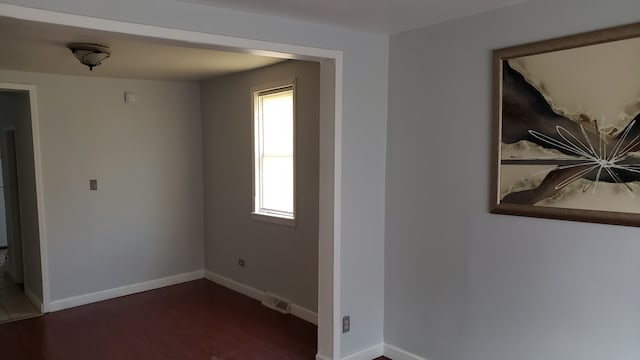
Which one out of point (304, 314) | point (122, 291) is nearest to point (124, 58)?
point (122, 291)

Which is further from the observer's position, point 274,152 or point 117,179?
point 117,179

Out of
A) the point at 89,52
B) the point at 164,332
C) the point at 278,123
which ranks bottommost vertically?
the point at 164,332

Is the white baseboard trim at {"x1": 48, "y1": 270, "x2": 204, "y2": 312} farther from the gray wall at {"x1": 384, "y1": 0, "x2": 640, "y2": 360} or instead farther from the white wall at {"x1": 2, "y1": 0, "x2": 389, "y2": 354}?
the gray wall at {"x1": 384, "y1": 0, "x2": 640, "y2": 360}

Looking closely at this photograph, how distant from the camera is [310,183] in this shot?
4090mm

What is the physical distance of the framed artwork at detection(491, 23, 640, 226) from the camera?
2.19 meters

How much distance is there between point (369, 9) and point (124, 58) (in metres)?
2.26

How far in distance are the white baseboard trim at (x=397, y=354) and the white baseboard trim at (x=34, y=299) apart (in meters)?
3.45

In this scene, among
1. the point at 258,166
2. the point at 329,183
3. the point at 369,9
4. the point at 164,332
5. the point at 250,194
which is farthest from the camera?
the point at 250,194

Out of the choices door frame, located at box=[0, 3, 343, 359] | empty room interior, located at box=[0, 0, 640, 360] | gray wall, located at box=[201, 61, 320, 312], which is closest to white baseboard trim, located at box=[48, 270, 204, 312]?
empty room interior, located at box=[0, 0, 640, 360]

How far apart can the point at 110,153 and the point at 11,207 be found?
1.70 m

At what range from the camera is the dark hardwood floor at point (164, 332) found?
3639 millimetres

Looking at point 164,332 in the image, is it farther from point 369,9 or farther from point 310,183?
point 369,9

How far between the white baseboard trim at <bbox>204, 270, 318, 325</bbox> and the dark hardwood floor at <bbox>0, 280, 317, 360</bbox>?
0.19 feet

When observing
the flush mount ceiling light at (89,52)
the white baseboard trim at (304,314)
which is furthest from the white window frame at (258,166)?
the flush mount ceiling light at (89,52)
